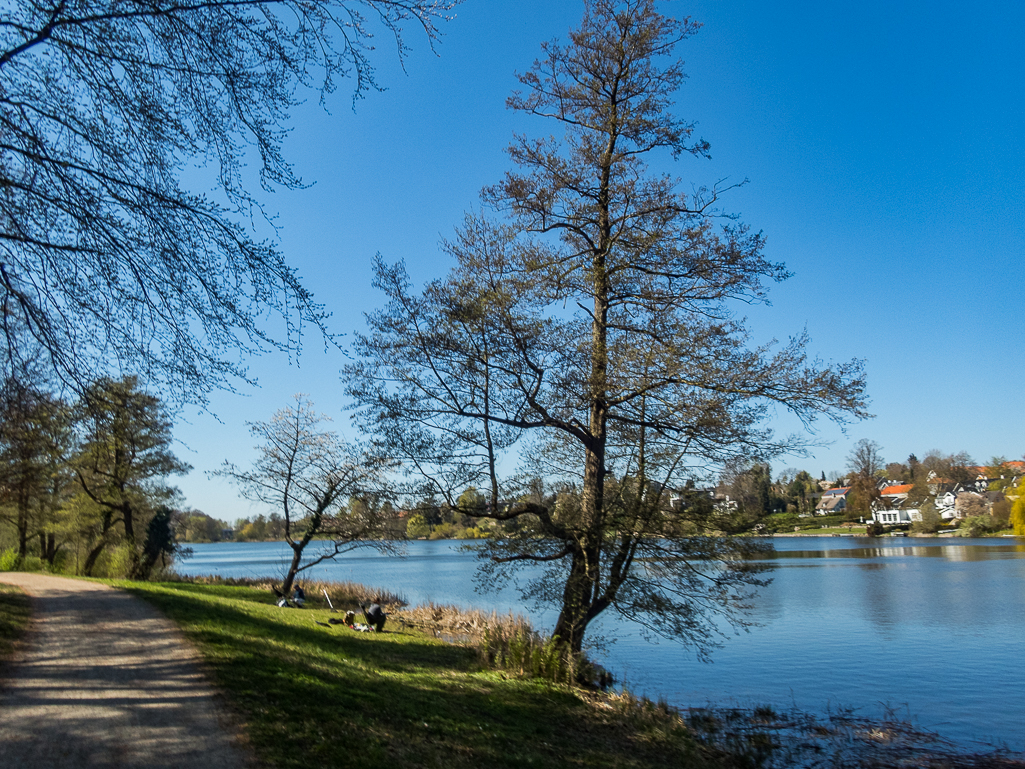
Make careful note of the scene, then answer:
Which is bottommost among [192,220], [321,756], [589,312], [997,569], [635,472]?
[997,569]

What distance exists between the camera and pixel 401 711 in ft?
25.2

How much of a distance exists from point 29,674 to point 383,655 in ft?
20.1

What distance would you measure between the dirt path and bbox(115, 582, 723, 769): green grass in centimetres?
33

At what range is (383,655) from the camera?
1241 cm

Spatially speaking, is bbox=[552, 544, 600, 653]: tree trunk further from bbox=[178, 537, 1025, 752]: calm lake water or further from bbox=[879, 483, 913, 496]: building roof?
bbox=[879, 483, 913, 496]: building roof

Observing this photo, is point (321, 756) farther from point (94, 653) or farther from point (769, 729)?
point (769, 729)

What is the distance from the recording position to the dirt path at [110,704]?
539 cm

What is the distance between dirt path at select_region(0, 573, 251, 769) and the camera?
539 centimetres

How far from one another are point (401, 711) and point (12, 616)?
7436mm

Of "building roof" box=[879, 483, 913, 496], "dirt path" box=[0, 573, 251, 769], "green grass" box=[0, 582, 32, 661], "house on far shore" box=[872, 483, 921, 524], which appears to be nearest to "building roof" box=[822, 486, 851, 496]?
"building roof" box=[879, 483, 913, 496]

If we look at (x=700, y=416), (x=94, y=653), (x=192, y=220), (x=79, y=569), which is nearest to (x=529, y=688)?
(x=700, y=416)

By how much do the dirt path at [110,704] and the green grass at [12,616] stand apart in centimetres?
20

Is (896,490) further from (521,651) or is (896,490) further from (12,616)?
(12,616)

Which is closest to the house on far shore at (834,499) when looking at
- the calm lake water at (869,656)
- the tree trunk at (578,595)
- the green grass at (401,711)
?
the calm lake water at (869,656)
